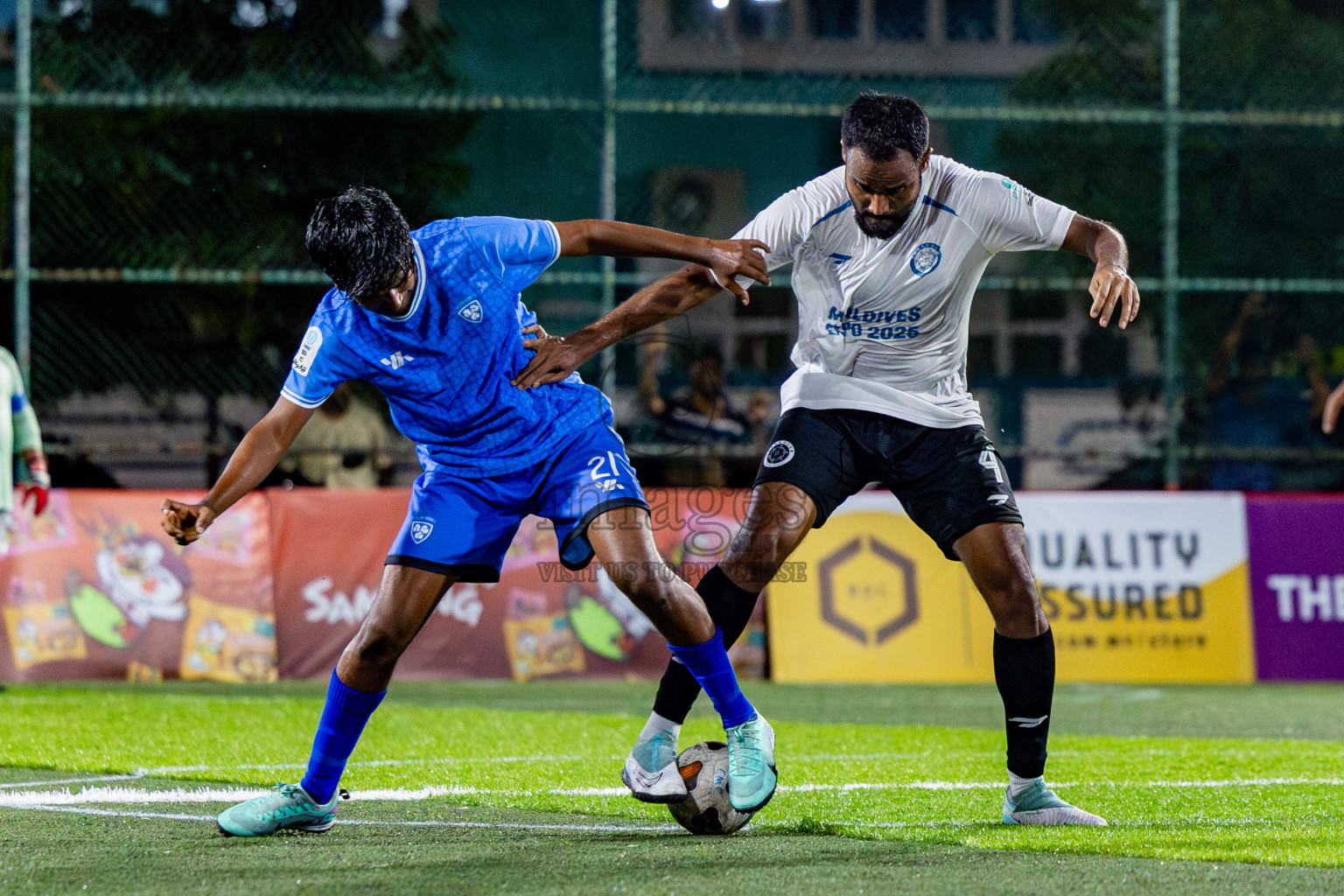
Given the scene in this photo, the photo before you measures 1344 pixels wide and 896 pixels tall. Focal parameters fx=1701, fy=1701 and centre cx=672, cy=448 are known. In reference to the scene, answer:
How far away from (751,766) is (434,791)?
4.86 feet

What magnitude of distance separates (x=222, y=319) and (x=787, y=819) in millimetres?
8733

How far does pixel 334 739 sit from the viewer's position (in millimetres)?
5086

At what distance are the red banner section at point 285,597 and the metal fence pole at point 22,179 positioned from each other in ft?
6.44

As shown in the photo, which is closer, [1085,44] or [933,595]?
[933,595]

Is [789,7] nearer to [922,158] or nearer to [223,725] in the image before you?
[223,725]

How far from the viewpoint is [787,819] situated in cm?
534

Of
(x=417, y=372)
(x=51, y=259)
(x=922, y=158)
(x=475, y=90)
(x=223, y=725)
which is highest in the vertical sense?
(x=475, y=90)

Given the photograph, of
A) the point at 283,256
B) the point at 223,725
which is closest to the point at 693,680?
the point at 223,725

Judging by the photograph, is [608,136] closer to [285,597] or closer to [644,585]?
[285,597]


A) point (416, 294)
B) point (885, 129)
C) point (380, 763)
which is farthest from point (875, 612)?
point (416, 294)

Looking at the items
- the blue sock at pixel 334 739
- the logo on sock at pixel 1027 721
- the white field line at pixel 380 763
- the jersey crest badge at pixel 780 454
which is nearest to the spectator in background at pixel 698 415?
the white field line at pixel 380 763

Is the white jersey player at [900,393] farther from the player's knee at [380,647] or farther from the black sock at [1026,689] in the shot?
the player's knee at [380,647]

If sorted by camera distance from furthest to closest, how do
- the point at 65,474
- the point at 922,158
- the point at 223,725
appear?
the point at 65,474 < the point at 223,725 < the point at 922,158

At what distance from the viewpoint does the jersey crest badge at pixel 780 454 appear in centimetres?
555
